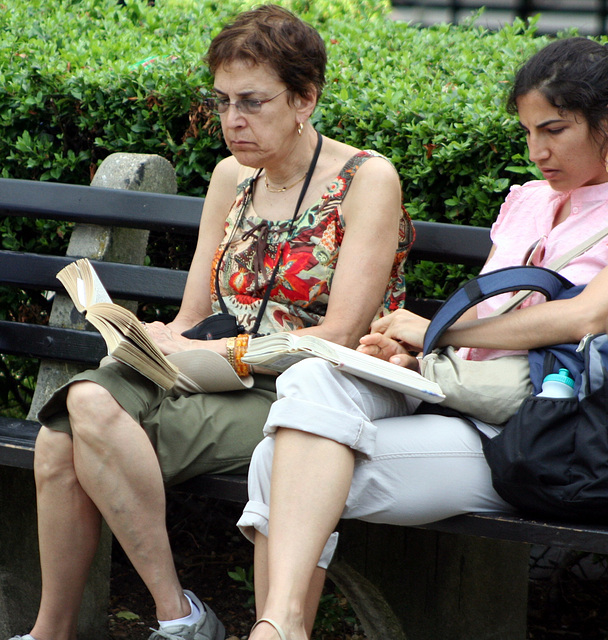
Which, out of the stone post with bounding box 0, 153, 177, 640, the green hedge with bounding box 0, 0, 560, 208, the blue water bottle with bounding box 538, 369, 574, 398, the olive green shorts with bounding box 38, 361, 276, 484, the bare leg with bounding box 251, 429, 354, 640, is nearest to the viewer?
the bare leg with bounding box 251, 429, 354, 640

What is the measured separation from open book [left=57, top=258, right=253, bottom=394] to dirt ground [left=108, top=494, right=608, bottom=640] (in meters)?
1.09

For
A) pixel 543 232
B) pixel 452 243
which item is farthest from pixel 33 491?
pixel 543 232

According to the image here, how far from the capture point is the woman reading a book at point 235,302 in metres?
2.53

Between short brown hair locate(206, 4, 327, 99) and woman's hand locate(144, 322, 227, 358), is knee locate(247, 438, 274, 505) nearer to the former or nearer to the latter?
woman's hand locate(144, 322, 227, 358)

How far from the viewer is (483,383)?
7.66 feet

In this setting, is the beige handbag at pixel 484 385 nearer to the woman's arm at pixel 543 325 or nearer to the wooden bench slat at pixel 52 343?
the woman's arm at pixel 543 325

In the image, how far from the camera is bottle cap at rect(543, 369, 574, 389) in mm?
2256

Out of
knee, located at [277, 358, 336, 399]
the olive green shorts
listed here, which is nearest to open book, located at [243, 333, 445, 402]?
knee, located at [277, 358, 336, 399]

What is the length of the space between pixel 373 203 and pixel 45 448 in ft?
3.94

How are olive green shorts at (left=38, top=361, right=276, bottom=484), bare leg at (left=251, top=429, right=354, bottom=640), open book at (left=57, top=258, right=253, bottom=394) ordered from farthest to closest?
olive green shorts at (left=38, top=361, right=276, bottom=484) < open book at (left=57, top=258, right=253, bottom=394) < bare leg at (left=251, top=429, right=354, bottom=640)

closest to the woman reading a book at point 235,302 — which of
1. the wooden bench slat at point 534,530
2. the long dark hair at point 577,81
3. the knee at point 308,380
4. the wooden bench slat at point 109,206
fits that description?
the wooden bench slat at point 109,206

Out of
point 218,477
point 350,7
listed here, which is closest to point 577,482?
point 218,477

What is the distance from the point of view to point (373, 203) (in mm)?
2826

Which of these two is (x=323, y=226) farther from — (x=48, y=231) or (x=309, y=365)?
(x=48, y=231)
